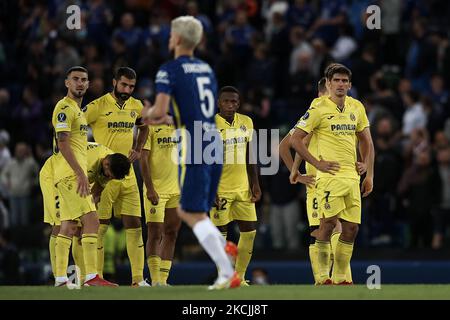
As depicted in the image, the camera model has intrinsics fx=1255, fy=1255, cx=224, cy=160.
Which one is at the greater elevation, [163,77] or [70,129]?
[163,77]

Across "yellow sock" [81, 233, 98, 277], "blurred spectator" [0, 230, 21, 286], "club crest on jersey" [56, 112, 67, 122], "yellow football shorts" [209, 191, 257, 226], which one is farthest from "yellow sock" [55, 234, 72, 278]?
"blurred spectator" [0, 230, 21, 286]

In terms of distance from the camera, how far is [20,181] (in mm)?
24812

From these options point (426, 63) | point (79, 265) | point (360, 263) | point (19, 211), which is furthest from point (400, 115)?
point (79, 265)

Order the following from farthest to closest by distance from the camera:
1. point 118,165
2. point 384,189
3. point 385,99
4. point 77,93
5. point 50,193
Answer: point 385,99 → point 384,189 → point 50,193 → point 77,93 → point 118,165

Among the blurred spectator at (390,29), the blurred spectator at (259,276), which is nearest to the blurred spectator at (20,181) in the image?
the blurred spectator at (259,276)

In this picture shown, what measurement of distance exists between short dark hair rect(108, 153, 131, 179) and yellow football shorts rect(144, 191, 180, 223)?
1.36m

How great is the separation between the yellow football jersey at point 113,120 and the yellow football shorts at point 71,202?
1.35 m

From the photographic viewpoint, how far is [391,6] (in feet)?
86.5

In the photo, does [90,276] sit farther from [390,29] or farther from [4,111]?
[390,29]

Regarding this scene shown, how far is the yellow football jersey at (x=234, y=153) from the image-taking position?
56.6ft

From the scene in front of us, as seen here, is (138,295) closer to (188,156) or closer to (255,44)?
(188,156)

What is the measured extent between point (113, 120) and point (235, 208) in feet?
6.78

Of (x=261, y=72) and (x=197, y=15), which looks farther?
(x=197, y=15)

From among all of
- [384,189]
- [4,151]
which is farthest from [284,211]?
[4,151]
